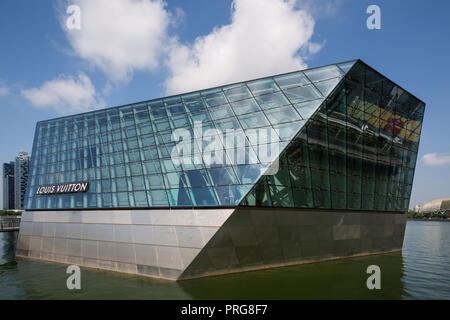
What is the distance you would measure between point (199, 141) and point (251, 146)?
3.91 meters

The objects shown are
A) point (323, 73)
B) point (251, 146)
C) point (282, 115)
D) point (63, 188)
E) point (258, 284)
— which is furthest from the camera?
point (63, 188)

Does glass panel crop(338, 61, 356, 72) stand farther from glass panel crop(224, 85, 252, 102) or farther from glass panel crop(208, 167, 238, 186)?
glass panel crop(208, 167, 238, 186)

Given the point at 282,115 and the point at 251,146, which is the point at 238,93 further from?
the point at 251,146

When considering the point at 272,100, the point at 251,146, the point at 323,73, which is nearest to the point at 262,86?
the point at 272,100

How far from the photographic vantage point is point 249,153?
1977cm

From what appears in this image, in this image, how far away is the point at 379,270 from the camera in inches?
835

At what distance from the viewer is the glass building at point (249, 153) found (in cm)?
1977

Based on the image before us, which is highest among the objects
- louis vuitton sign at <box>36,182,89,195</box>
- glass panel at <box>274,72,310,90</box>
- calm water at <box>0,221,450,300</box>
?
glass panel at <box>274,72,310,90</box>

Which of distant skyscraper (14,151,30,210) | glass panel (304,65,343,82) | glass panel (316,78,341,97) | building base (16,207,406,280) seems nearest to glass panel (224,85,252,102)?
glass panel (304,65,343,82)

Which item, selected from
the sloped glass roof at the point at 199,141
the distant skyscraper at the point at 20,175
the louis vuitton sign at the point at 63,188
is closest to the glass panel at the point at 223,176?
the sloped glass roof at the point at 199,141

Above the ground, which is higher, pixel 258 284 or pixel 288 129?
pixel 288 129

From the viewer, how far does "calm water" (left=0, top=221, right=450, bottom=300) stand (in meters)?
15.6

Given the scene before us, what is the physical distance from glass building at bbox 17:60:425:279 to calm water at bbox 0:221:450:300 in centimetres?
151

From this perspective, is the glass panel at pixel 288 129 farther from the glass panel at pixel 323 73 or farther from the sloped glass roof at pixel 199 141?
the glass panel at pixel 323 73
